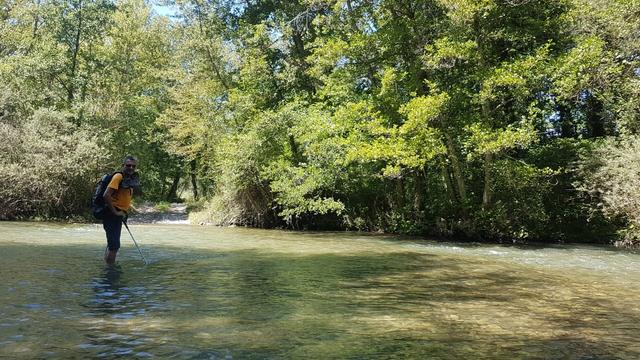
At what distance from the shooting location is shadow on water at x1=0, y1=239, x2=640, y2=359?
5277 mm

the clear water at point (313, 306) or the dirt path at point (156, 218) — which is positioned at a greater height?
the dirt path at point (156, 218)

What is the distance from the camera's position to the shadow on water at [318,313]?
5277 mm

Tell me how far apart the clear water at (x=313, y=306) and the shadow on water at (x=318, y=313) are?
19mm

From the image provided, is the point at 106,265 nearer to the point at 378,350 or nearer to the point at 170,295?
the point at 170,295

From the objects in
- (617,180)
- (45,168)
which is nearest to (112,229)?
(617,180)

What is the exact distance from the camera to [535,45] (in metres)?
19.3

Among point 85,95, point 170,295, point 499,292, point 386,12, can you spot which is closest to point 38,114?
point 85,95

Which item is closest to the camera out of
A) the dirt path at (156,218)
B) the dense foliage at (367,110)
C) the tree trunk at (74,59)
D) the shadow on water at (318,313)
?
the shadow on water at (318,313)

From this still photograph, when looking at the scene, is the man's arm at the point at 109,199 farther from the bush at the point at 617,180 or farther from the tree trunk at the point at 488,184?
the bush at the point at 617,180

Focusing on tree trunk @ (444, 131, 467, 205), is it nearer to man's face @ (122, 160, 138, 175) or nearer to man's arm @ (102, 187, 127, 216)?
man's face @ (122, 160, 138, 175)

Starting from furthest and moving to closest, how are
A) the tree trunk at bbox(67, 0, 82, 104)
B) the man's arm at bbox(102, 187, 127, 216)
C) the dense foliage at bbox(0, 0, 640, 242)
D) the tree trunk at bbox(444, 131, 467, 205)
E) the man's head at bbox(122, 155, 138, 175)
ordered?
the tree trunk at bbox(67, 0, 82, 104)
the tree trunk at bbox(444, 131, 467, 205)
the dense foliage at bbox(0, 0, 640, 242)
the man's head at bbox(122, 155, 138, 175)
the man's arm at bbox(102, 187, 127, 216)

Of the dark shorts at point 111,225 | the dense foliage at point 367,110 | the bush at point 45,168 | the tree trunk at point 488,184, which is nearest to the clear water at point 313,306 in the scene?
the dark shorts at point 111,225

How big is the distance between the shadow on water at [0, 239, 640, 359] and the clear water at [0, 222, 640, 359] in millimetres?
19

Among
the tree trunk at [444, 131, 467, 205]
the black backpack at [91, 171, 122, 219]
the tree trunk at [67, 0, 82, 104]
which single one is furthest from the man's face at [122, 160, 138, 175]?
the tree trunk at [67, 0, 82, 104]
